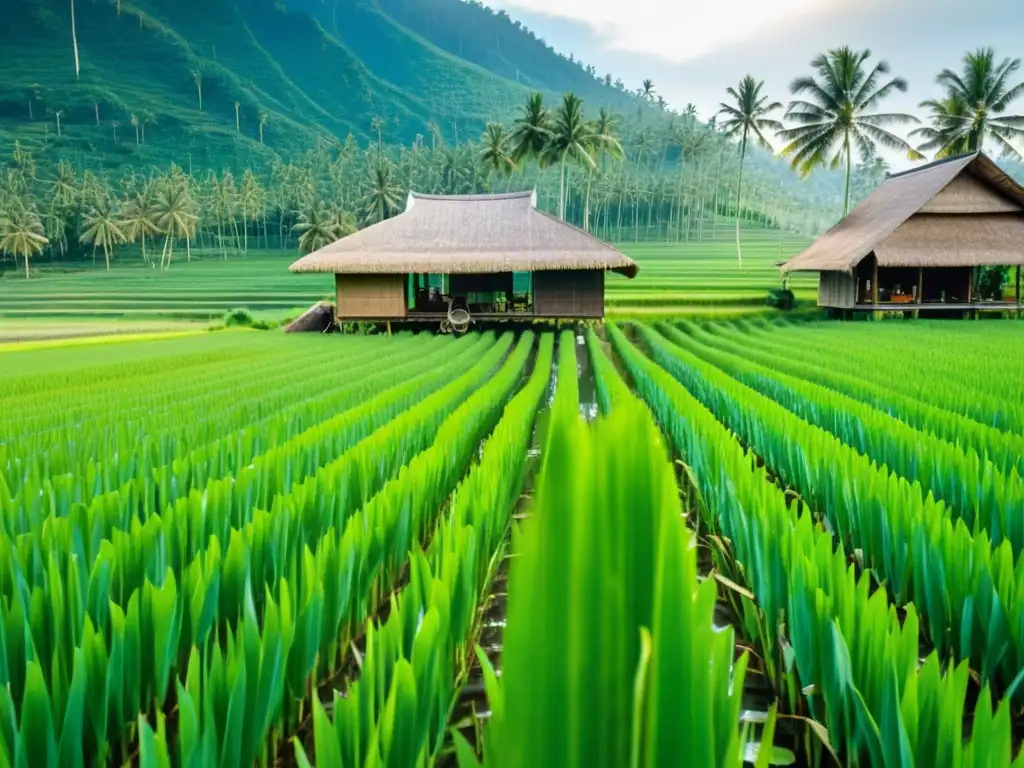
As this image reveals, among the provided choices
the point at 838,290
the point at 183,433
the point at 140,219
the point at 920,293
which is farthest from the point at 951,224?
the point at 140,219

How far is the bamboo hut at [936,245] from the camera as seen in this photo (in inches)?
830

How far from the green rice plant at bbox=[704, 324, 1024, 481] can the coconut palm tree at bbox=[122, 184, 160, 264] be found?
59.8 m

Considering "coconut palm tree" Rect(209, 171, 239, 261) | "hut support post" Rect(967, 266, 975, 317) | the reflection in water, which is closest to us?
the reflection in water

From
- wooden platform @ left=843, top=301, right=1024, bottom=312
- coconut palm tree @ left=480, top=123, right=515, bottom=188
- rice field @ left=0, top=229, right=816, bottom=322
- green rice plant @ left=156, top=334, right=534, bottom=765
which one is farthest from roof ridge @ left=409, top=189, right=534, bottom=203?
green rice plant @ left=156, top=334, right=534, bottom=765

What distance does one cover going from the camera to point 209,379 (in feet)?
30.8

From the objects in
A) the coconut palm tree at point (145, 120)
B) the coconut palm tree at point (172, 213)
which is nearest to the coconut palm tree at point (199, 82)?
the coconut palm tree at point (145, 120)

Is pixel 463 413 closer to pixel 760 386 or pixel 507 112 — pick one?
pixel 760 386

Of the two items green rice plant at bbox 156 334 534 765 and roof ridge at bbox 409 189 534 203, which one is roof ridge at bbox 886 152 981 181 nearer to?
roof ridge at bbox 409 189 534 203

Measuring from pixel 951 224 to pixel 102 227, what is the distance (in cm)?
5776

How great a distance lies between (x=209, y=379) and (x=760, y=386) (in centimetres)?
670

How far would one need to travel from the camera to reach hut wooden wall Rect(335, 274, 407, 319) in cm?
2020

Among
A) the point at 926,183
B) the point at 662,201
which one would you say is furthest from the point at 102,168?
the point at 926,183

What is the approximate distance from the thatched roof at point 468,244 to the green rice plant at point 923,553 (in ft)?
50.8

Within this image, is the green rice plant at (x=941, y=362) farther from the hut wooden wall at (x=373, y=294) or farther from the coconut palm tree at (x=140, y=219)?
the coconut palm tree at (x=140, y=219)
